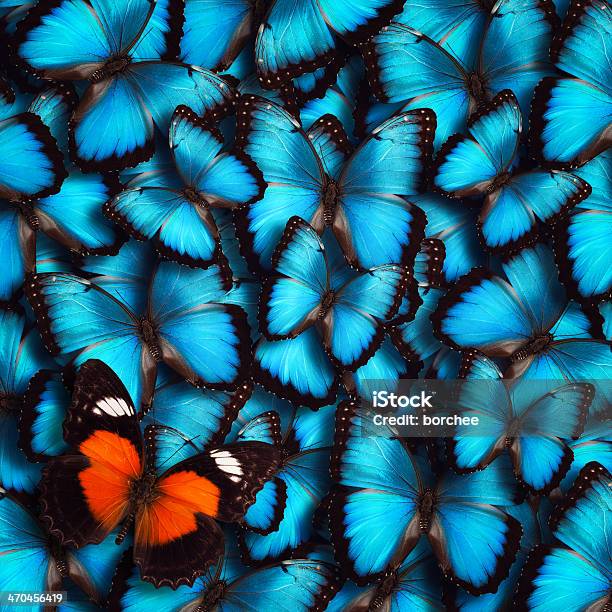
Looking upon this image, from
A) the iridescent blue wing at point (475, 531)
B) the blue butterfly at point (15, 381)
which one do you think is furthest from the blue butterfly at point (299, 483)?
the blue butterfly at point (15, 381)

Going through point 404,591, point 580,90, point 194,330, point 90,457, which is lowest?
point 404,591

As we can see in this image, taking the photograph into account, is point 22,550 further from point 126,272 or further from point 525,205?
point 525,205

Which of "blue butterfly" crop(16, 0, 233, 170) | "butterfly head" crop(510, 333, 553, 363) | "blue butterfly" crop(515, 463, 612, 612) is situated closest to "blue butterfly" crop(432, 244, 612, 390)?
"butterfly head" crop(510, 333, 553, 363)

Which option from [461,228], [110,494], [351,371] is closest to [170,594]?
[110,494]

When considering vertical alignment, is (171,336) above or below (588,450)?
above

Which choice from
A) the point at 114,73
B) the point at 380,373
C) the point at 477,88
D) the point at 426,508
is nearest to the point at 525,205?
the point at 477,88

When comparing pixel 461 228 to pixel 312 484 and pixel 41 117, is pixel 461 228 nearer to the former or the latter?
pixel 312 484
